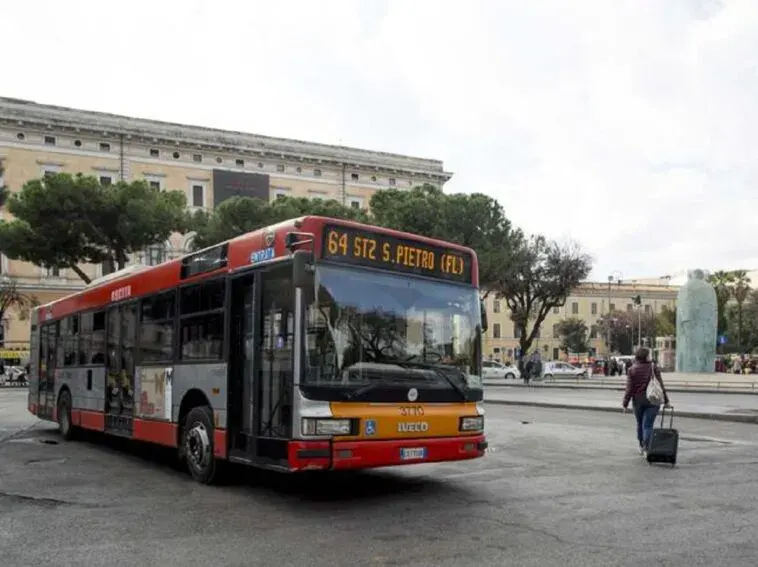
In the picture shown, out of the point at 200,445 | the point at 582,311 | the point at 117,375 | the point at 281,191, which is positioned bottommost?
the point at 200,445

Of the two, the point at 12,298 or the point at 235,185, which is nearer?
the point at 12,298

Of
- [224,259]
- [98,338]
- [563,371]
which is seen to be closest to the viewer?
[224,259]

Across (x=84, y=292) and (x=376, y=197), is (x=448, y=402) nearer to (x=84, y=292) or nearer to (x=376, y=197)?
(x=84, y=292)

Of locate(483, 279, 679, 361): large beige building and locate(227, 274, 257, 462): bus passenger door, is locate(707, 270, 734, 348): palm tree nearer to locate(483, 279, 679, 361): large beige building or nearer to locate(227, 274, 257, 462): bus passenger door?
locate(483, 279, 679, 361): large beige building

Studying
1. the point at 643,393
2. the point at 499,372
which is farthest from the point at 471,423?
the point at 499,372

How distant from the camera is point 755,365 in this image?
2267 inches

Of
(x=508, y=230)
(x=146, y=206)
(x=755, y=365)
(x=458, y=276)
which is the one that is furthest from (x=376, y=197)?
(x=458, y=276)

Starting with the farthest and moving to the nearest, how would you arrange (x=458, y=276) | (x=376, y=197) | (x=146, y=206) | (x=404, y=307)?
(x=376, y=197) < (x=146, y=206) < (x=458, y=276) < (x=404, y=307)

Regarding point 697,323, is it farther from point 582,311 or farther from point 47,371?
point 582,311

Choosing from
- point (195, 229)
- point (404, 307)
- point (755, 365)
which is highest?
point (195, 229)

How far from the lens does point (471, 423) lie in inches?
335

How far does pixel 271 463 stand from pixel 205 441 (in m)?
1.56

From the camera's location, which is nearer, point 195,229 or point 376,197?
point 195,229

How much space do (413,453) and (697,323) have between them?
113 feet
